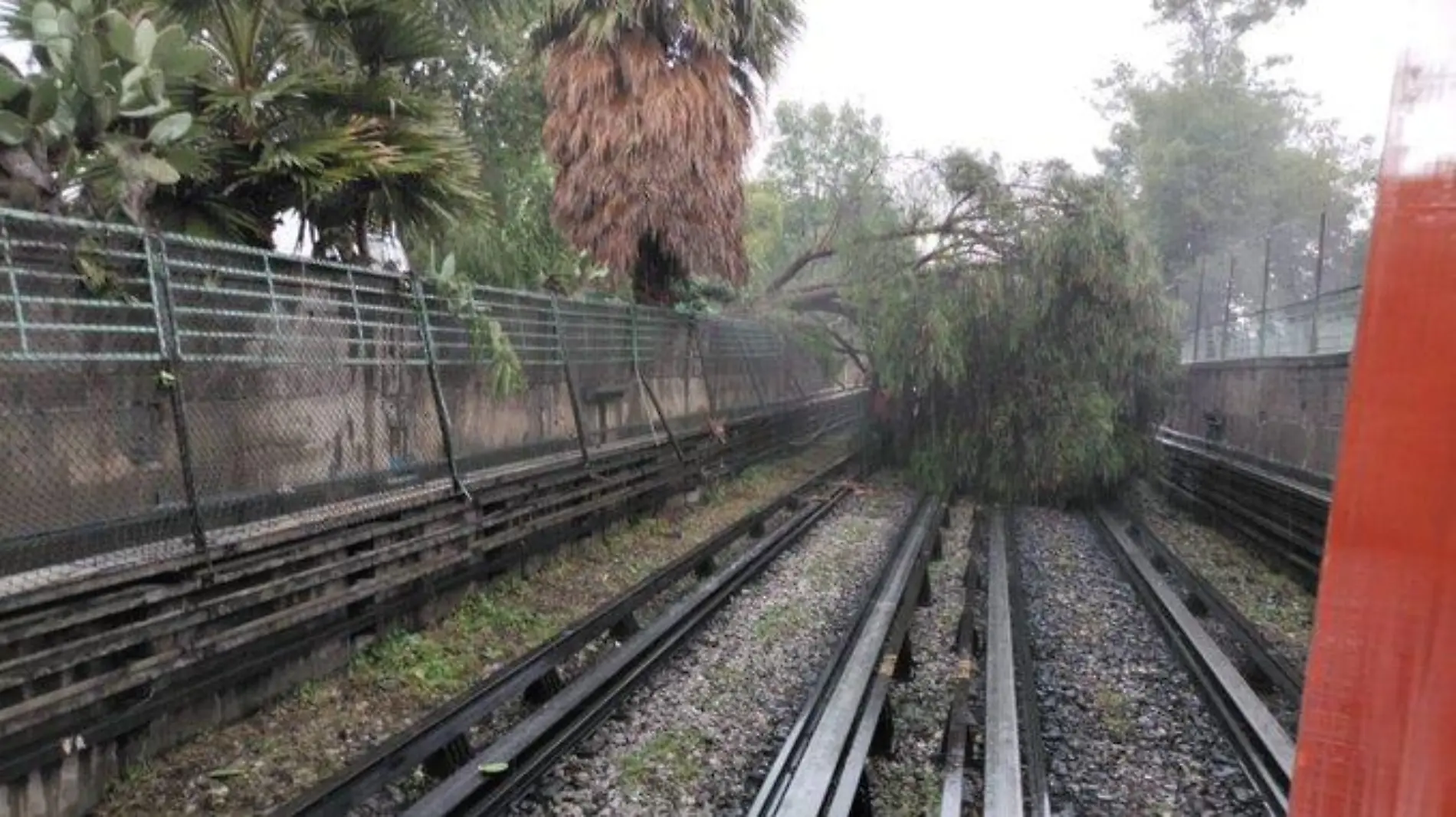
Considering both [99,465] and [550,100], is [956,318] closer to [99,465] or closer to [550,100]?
[550,100]

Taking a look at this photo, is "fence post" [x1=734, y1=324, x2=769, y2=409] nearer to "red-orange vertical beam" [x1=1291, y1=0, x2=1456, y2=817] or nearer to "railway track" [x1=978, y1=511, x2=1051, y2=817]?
"railway track" [x1=978, y1=511, x2=1051, y2=817]

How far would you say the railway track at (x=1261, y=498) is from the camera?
9070 mm

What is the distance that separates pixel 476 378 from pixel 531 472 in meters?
0.95

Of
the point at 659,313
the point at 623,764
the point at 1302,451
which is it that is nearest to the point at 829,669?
the point at 623,764

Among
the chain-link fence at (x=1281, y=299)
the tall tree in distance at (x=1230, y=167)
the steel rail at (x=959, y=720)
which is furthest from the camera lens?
the tall tree in distance at (x=1230, y=167)

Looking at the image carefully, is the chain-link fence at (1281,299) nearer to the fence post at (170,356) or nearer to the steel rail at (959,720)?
Answer: the steel rail at (959,720)

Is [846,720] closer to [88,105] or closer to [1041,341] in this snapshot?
[88,105]

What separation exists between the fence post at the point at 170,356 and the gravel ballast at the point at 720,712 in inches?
87.3

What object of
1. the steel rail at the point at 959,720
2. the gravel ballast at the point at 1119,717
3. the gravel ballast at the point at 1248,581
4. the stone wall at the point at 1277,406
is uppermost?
the stone wall at the point at 1277,406

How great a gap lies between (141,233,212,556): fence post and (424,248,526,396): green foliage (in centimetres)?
268

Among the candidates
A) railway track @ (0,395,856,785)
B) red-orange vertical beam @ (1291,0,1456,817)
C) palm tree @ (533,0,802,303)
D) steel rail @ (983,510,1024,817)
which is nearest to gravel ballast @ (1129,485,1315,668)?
steel rail @ (983,510,1024,817)

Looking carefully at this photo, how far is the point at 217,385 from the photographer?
5.35 metres

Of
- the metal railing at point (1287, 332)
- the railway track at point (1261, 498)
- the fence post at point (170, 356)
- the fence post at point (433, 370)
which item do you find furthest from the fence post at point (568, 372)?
the metal railing at point (1287, 332)

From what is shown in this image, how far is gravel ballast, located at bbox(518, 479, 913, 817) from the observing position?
4.44 meters
